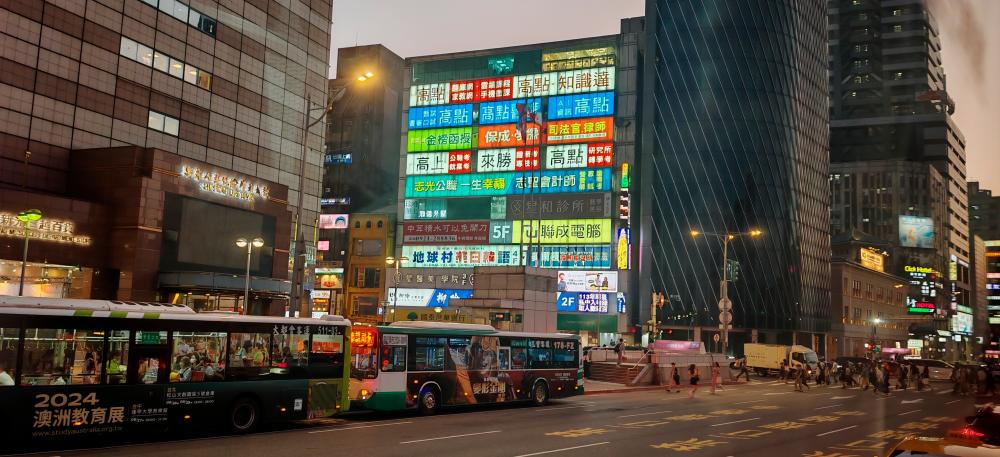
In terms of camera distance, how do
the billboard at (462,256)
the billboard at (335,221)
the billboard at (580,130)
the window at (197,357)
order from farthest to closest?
the billboard at (335,221) < the billboard at (462,256) < the billboard at (580,130) < the window at (197,357)

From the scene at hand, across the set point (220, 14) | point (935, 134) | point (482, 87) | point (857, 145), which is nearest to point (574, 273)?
point (482, 87)

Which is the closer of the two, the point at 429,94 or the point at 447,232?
the point at 447,232

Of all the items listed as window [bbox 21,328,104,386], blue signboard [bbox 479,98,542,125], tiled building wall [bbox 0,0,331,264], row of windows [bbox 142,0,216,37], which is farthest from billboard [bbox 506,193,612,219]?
window [bbox 21,328,104,386]

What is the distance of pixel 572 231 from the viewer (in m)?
86.1

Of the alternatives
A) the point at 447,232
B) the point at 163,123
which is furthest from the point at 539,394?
the point at 447,232

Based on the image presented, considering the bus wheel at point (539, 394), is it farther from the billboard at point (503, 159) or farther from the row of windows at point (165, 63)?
the billboard at point (503, 159)

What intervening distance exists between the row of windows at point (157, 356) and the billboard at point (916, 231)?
147 m

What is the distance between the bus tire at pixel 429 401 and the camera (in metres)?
25.4

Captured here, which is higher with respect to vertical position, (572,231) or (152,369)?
(572,231)

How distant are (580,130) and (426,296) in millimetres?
26244

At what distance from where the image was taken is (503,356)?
28.6 metres

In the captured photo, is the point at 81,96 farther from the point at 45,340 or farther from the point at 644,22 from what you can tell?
the point at 644,22

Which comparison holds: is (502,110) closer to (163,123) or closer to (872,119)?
(163,123)

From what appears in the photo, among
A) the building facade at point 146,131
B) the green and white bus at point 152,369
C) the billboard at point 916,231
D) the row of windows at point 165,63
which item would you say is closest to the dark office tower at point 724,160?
the building facade at point 146,131
